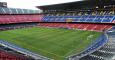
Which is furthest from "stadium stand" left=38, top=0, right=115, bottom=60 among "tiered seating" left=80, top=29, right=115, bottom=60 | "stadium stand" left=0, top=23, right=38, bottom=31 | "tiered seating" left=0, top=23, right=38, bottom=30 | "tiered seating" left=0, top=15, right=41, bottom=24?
"tiered seating" left=80, top=29, right=115, bottom=60

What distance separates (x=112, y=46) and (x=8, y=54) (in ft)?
58.1

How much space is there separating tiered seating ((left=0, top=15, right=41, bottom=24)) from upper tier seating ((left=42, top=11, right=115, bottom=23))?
13.4 feet

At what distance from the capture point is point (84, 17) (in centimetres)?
6391

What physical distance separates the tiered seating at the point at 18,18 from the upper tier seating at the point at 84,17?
4.09 m

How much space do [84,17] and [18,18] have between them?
26128mm

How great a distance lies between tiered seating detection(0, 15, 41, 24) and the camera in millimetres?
65588

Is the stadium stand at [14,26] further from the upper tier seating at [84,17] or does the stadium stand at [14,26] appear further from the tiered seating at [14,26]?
the upper tier seating at [84,17]

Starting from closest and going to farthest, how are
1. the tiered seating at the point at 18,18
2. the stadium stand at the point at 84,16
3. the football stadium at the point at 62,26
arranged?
1. the football stadium at the point at 62,26
2. the stadium stand at the point at 84,16
3. the tiered seating at the point at 18,18

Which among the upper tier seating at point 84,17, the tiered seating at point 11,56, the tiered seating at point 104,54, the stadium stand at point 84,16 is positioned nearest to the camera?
the tiered seating at point 11,56

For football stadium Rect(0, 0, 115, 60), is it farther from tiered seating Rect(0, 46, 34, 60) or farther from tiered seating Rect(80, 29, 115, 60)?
tiered seating Rect(0, 46, 34, 60)

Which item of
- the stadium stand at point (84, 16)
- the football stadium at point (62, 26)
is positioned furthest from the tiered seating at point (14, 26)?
the stadium stand at point (84, 16)

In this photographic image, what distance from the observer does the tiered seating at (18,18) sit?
6559cm

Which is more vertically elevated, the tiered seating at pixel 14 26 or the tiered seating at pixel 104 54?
the tiered seating at pixel 104 54

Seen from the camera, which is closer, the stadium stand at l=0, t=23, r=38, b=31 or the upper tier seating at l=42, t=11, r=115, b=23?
the upper tier seating at l=42, t=11, r=115, b=23
